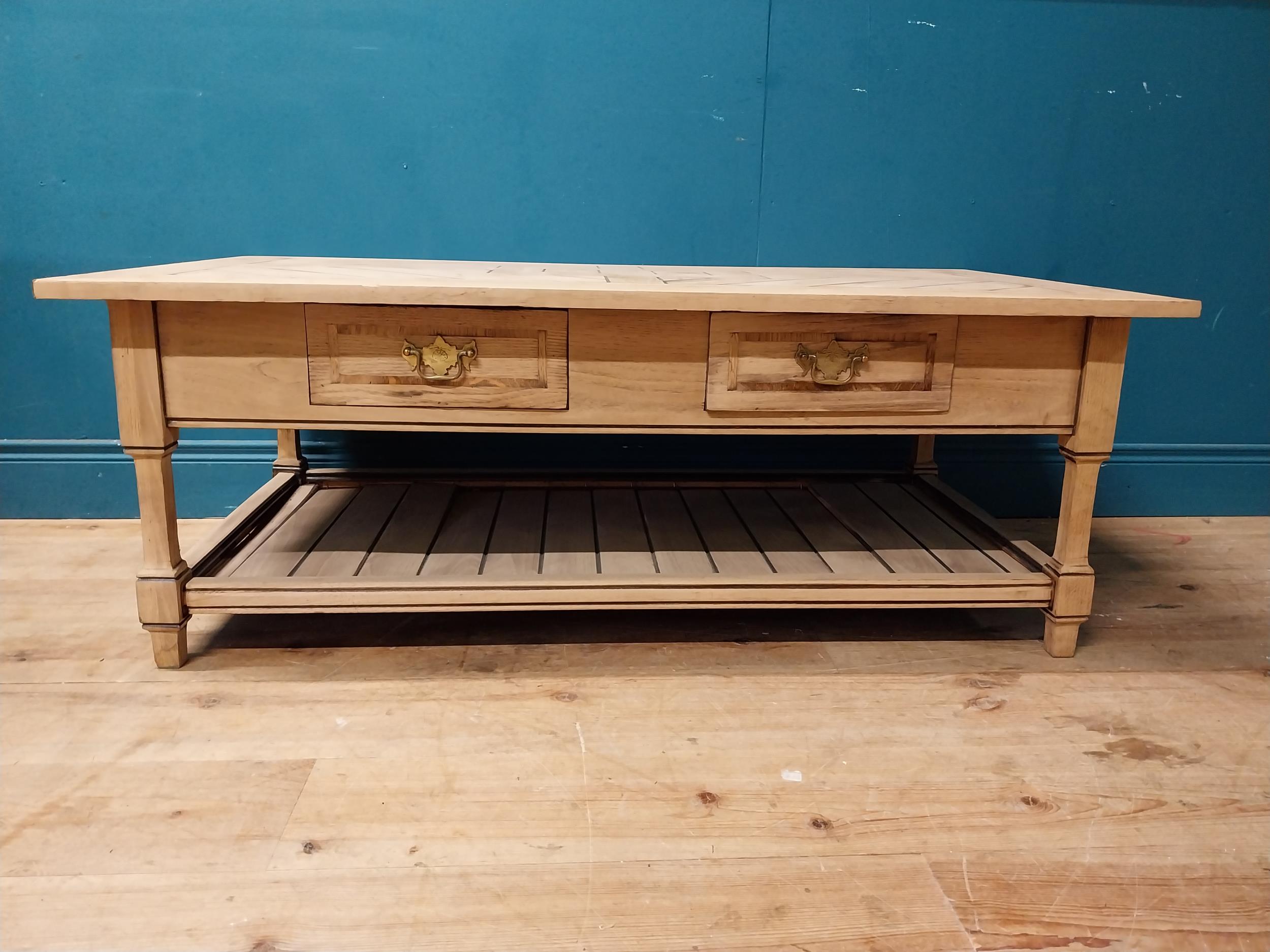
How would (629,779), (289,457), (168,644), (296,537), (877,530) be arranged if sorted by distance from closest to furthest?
(629,779), (168,644), (296,537), (877,530), (289,457)

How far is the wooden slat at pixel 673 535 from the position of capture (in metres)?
1.53

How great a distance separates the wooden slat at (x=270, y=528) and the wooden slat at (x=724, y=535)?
80 centimetres

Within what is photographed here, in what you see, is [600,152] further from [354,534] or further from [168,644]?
[168,644]

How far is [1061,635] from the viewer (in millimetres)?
1540

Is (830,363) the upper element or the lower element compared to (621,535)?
upper

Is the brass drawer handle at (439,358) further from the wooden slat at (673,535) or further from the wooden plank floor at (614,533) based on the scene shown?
the wooden slat at (673,535)

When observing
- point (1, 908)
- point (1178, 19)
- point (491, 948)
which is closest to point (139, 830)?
point (1, 908)

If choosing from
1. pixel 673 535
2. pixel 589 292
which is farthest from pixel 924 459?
pixel 589 292

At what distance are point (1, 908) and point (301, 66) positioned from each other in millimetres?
1659

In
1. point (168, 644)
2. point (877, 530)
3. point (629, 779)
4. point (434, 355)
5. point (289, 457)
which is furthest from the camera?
point (289, 457)

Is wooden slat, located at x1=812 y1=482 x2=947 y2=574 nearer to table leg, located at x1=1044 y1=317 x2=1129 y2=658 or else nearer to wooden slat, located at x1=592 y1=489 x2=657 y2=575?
table leg, located at x1=1044 y1=317 x2=1129 y2=658

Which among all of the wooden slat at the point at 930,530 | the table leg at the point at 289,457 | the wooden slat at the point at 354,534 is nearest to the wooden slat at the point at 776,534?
the wooden slat at the point at 930,530

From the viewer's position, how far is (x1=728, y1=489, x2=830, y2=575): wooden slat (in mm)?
1554

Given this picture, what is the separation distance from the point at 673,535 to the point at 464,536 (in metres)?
0.39
